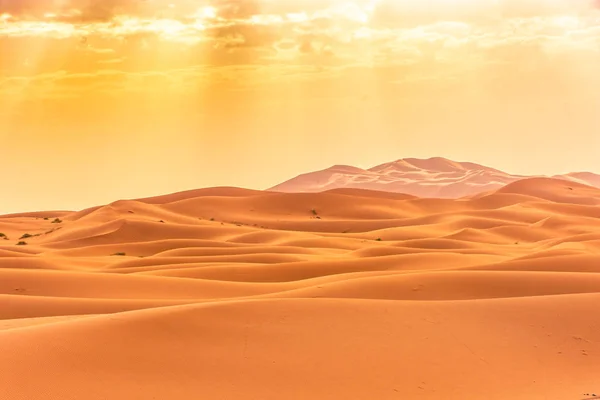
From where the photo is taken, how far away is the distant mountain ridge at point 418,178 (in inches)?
4737

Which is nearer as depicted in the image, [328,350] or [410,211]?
[328,350]

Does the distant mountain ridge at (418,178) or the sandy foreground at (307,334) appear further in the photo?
the distant mountain ridge at (418,178)

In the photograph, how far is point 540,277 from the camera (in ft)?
54.7

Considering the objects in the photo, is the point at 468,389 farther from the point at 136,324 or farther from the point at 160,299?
the point at 160,299

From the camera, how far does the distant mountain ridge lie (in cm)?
12031

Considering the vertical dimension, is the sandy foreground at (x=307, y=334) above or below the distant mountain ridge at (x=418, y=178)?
below

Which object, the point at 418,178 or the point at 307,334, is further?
the point at 418,178

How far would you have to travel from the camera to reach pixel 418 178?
13688cm

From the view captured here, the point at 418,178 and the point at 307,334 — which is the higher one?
the point at 418,178

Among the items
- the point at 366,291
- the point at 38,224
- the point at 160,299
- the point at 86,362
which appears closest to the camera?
the point at 86,362

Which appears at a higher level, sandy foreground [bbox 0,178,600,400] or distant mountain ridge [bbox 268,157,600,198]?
distant mountain ridge [bbox 268,157,600,198]

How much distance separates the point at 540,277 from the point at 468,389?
25.7 feet

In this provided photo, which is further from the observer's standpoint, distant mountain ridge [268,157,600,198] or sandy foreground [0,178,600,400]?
distant mountain ridge [268,157,600,198]

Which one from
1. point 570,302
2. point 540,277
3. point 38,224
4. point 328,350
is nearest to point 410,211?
point 38,224
